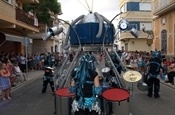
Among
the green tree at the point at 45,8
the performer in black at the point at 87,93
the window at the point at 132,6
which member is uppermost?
the window at the point at 132,6

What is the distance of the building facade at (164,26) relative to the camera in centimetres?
2409

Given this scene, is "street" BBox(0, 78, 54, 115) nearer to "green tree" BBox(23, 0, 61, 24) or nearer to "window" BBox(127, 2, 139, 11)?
"green tree" BBox(23, 0, 61, 24)

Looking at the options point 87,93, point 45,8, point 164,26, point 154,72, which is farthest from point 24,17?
point 87,93

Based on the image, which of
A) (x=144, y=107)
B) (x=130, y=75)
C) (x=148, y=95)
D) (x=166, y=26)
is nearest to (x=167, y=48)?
(x=166, y=26)

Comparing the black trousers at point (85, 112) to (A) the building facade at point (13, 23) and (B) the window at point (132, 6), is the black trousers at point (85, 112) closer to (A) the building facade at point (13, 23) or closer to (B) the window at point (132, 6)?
(A) the building facade at point (13, 23)

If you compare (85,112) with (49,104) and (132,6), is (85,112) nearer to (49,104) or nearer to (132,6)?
(49,104)

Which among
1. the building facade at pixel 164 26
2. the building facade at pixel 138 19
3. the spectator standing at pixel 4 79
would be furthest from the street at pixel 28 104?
the building facade at pixel 138 19

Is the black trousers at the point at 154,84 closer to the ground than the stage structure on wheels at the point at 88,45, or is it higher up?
closer to the ground

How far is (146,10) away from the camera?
44312 millimetres

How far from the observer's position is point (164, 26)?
2655 cm

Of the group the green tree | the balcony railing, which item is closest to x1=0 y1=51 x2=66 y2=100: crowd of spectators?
the balcony railing

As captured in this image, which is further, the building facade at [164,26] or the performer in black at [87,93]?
the building facade at [164,26]

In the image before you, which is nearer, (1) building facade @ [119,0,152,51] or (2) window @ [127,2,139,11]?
(1) building facade @ [119,0,152,51]

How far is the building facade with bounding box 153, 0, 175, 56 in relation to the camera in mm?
24094
